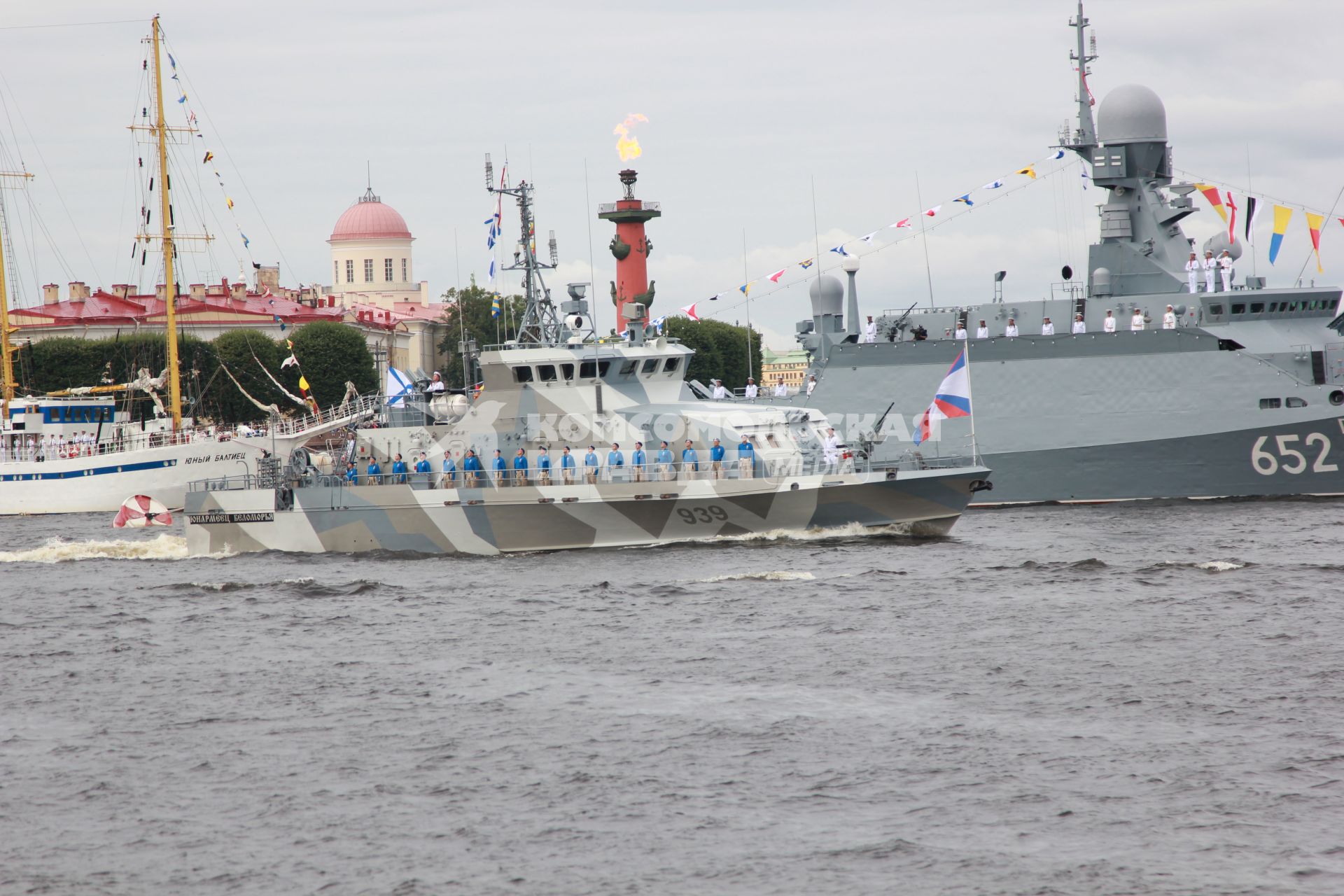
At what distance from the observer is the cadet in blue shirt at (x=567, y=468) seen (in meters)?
25.6

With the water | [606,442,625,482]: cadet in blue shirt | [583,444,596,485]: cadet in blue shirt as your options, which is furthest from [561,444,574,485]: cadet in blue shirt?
the water

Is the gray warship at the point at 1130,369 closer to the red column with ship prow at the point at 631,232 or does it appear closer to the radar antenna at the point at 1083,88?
the radar antenna at the point at 1083,88

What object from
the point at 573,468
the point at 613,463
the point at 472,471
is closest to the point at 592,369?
the point at 573,468

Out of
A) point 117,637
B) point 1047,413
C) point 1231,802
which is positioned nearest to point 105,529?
point 117,637

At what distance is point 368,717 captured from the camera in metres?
15.5

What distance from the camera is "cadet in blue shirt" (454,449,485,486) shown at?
85.8ft

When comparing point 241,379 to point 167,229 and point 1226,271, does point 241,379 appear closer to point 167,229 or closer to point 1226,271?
point 167,229

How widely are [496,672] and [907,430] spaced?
20857 millimetres

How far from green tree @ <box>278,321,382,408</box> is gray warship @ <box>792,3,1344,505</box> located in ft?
105

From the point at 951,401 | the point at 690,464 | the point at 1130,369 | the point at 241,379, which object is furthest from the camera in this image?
the point at 241,379

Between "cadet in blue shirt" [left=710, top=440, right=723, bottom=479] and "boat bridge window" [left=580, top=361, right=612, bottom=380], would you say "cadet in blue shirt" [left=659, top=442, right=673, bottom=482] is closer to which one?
"cadet in blue shirt" [left=710, top=440, right=723, bottom=479]

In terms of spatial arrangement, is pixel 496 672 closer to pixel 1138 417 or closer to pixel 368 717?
pixel 368 717

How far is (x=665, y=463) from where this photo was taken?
2522 cm

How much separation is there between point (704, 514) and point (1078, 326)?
14222 mm
